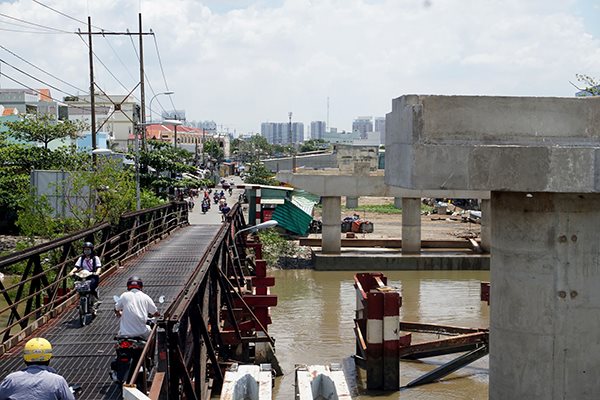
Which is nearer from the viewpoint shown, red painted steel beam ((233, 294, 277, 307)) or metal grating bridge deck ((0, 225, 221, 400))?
metal grating bridge deck ((0, 225, 221, 400))

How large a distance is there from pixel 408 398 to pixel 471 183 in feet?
28.4

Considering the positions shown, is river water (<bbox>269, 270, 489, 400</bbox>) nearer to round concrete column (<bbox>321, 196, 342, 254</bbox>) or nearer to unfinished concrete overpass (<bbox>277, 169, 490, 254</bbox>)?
round concrete column (<bbox>321, 196, 342, 254</bbox>)

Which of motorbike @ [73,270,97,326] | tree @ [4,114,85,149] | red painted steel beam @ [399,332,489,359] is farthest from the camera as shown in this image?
tree @ [4,114,85,149]

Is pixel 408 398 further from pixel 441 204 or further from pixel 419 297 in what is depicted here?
pixel 441 204

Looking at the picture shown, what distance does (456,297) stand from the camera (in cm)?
A: 3120

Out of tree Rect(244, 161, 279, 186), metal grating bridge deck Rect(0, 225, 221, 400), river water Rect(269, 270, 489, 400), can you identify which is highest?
tree Rect(244, 161, 279, 186)

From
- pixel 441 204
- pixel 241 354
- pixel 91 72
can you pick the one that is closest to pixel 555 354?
pixel 241 354

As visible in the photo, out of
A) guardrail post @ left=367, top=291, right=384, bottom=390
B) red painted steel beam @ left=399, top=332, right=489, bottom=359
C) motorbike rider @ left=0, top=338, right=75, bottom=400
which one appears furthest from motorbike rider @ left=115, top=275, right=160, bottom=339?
red painted steel beam @ left=399, top=332, right=489, bottom=359

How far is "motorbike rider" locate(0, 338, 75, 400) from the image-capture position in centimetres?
609

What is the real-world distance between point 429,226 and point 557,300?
168 feet

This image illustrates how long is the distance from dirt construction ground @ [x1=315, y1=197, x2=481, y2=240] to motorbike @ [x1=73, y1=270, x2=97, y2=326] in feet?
120

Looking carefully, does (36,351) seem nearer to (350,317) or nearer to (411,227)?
(350,317)

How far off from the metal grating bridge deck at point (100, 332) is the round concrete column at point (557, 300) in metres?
4.94

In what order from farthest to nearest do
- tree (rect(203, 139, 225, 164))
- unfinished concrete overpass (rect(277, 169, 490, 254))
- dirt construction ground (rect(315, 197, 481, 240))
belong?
1. tree (rect(203, 139, 225, 164))
2. dirt construction ground (rect(315, 197, 481, 240))
3. unfinished concrete overpass (rect(277, 169, 490, 254))
